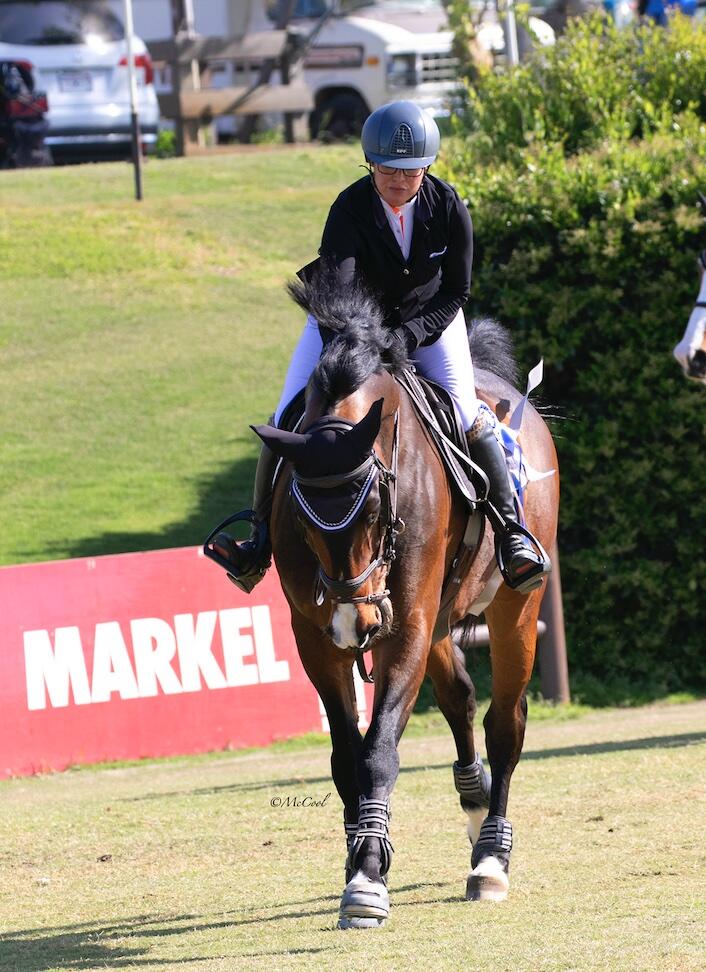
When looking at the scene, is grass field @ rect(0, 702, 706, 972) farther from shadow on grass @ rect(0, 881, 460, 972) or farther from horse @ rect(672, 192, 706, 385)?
horse @ rect(672, 192, 706, 385)

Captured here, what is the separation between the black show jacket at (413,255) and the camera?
21.2 feet

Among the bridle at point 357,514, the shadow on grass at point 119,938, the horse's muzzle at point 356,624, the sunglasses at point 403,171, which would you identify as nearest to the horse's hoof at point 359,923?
the shadow on grass at point 119,938

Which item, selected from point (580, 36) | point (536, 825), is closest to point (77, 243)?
point (580, 36)

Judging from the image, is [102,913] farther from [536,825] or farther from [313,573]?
[536,825]

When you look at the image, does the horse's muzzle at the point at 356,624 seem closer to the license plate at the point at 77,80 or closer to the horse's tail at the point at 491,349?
the horse's tail at the point at 491,349

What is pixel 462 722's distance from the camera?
24.4 feet

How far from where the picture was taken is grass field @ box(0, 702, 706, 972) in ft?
17.4

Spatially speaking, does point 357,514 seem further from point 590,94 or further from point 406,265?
point 590,94

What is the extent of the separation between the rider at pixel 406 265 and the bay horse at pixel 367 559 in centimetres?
24

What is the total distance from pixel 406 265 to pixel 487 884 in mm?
2549

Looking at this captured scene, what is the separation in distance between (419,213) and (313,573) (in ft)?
5.25

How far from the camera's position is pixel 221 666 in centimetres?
1222

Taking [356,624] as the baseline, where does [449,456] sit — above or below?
above

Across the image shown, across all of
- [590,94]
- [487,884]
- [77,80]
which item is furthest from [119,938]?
[77,80]
